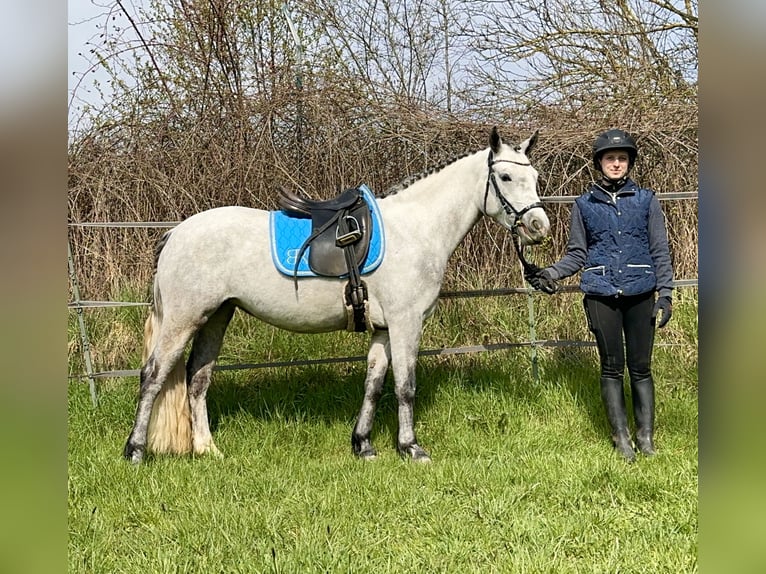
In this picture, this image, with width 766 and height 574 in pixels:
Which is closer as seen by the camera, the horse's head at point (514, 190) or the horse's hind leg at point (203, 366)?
the horse's head at point (514, 190)

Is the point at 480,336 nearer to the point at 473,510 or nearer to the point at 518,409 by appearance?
the point at 518,409

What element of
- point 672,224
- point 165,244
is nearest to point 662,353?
point 672,224

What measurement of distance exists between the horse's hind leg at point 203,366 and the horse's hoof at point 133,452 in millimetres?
367

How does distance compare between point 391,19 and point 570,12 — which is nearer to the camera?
point 391,19

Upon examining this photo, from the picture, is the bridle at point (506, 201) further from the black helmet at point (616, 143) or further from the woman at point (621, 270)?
the black helmet at point (616, 143)

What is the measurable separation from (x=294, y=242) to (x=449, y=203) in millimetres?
1065

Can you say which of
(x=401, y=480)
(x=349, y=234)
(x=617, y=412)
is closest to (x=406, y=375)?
(x=401, y=480)

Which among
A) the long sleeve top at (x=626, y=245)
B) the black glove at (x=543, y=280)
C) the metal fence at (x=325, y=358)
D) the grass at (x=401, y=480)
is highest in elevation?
the long sleeve top at (x=626, y=245)

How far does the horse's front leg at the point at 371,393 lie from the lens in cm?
420

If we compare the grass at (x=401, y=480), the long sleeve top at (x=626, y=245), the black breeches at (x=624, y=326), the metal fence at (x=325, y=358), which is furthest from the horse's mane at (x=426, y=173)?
the grass at (x=401, y=480)

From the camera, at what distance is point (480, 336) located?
5.62 metres

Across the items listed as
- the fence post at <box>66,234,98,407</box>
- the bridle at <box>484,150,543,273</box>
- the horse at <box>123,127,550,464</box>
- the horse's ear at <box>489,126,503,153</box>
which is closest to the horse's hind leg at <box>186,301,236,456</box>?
the horse at <box>123,127,550,464</box>

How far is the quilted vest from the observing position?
3773mm
